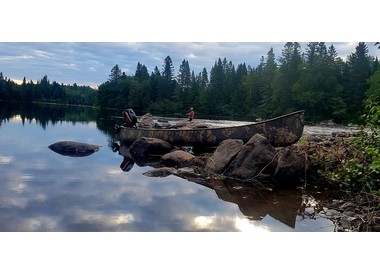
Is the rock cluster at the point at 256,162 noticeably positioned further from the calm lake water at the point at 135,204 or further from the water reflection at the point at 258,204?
the calm lake water at the point at 135,204

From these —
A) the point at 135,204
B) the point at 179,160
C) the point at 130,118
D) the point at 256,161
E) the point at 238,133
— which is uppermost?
the point at 130,118

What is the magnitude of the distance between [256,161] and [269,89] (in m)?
56.2

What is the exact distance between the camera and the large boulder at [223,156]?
946 cm

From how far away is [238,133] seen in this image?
12414 mm

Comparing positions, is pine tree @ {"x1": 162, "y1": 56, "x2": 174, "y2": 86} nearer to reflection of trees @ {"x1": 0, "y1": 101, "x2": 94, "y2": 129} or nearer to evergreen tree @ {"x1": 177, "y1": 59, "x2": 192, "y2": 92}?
evergreen tree @ {"x1": 177, "y1": 59, "x2": 192, "y2": 92}

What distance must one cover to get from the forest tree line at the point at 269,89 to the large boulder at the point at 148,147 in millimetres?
8489

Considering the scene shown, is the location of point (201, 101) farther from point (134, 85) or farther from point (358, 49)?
point (358, 49)

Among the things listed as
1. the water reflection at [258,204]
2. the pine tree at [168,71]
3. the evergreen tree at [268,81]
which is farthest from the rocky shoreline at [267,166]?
the pine tree at [168,71]

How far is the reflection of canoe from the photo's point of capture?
35.6ft

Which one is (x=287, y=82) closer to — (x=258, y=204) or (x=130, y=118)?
(x=130, y=118)

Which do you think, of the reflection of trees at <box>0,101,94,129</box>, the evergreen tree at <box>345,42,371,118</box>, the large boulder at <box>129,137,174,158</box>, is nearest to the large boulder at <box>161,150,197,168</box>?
the large boulder at <box>129,137,174,158</box>

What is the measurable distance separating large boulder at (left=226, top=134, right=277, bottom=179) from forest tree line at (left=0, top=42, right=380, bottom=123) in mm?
3362

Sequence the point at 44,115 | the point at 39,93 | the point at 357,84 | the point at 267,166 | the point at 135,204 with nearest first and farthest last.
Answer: the point at 135,204, the point at 267,166, the point at 44,115, the point at 357,84, the point at 39,93

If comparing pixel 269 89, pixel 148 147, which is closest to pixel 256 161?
pixel 148 147
